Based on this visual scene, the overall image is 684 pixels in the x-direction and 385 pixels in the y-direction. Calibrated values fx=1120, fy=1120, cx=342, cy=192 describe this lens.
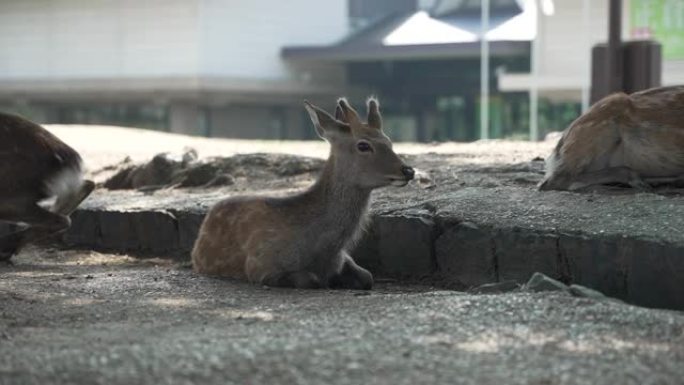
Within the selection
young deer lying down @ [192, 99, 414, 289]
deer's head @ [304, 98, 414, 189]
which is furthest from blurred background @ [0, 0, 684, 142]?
young deer lying down @ [192, 99, 414, 289]

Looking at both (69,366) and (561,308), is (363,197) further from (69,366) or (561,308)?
(69,366)

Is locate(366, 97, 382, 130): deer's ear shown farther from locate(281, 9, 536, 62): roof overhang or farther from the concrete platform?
locate(281, 9, 536, 62): roof overhang

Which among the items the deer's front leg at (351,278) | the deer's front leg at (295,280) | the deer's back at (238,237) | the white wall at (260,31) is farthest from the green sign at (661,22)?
the deer's front leg at (295,280)

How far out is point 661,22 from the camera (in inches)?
1083

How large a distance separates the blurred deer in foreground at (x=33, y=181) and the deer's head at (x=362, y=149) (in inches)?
92.1

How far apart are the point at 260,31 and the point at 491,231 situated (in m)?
24.0

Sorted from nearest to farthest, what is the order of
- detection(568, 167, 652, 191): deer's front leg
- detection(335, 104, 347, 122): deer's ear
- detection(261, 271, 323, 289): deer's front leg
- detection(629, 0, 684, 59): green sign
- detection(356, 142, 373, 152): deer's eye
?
detection(261, 271, 323, 289): deer's front leg → detection(356, 142, 373, 152): deer's eye → detection(335, 104, 347, 122): deer's ear → detection(568, 167, 652, 191): deer's front leg → detection(629, 0, 684, 59): green sign

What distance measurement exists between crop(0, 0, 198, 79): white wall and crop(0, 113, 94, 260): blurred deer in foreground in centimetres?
2020

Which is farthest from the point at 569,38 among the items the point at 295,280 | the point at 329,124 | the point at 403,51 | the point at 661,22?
the point at 295,280

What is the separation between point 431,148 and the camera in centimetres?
1476

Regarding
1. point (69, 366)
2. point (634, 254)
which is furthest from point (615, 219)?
point (69, 366)

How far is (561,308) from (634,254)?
138cm

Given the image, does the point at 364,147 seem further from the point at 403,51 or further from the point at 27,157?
the point at 403,51

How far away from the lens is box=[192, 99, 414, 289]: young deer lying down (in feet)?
26.9
